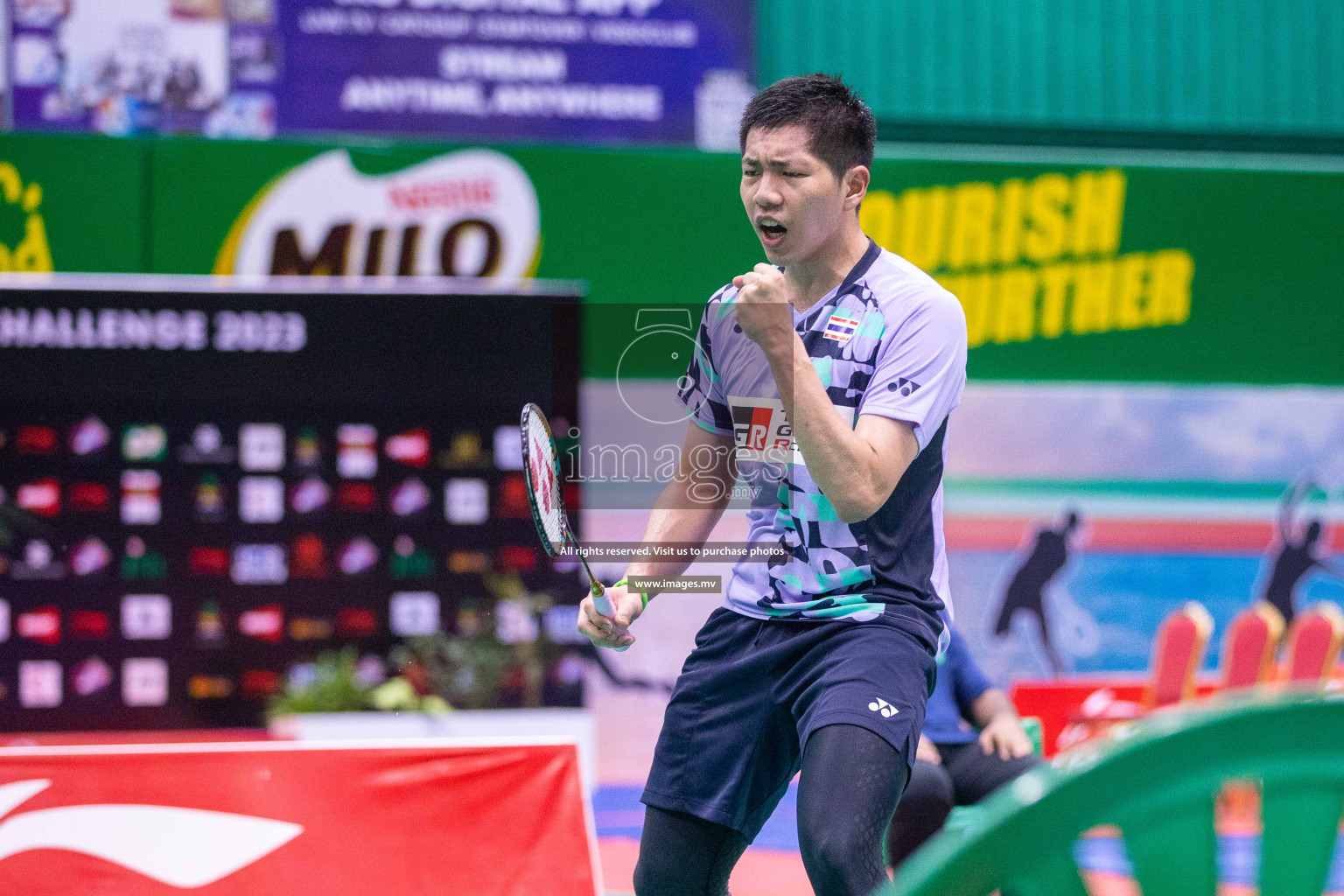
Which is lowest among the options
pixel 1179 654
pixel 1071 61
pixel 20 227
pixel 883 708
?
pixel 1179 654

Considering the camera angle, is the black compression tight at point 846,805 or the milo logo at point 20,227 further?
the milo logo at point 20,227

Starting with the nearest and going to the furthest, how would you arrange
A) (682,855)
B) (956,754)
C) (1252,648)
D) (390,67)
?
1. (682,855)
2. (956,754)
3. (1252,648)
4. (390,67)

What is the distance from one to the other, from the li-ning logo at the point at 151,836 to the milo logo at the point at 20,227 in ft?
10.4

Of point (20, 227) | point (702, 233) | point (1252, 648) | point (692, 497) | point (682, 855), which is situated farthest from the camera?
point (1252, 648)

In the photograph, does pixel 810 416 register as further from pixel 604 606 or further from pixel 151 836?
pixel 151 836

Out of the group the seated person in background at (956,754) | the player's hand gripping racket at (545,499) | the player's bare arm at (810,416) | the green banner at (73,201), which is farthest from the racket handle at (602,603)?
the green banner at (73,201)

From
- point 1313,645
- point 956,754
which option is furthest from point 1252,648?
A: point 956,754

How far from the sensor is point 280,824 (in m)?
3.13

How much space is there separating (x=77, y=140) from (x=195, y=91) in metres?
0.89

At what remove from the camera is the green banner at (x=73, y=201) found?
546 cm

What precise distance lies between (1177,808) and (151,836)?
292 cm

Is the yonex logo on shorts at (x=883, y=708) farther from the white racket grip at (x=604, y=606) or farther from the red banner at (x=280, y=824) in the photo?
the red banner at (x=280, y=824)

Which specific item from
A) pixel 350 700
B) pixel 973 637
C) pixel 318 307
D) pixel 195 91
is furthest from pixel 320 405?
pixel 973 637

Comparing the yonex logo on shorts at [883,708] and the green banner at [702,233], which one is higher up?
the green banner at [702,233]
